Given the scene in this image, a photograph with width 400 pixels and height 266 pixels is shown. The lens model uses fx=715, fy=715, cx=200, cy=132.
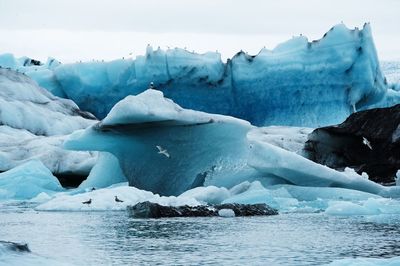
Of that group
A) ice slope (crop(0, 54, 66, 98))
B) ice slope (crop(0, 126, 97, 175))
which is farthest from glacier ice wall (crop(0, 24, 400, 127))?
ice slope (crop(0, 126, 97, 175))

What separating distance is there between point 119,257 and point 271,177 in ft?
36.8

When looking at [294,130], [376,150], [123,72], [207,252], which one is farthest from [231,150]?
[123,72]

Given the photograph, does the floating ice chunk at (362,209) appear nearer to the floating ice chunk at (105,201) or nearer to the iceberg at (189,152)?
the iceberg at (189,152)

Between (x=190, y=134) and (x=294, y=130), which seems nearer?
(x=190, y=134)

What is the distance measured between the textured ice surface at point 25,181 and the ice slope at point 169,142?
1.76 meters

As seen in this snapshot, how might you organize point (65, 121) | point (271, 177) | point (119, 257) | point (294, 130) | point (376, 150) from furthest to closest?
point (65, 121)
point (294, 130)
point (376, 150)
point (271, 177)
point (119, 257)

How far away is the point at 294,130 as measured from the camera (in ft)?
86.0

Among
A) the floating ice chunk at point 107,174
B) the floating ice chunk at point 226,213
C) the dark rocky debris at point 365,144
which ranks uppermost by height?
the dark rocky debris at point 365,144

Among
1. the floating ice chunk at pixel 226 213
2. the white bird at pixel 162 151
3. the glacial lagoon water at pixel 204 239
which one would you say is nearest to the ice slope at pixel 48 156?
the white bird at pixel 162 151

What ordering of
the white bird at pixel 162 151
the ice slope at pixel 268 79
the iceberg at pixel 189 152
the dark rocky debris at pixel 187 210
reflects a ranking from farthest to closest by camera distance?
the ice slope at pixel 268 79 < the white bird at pixel 162 151 < the iceberg at pixel 189 152 < the dark rocky debris at pixel 187 210

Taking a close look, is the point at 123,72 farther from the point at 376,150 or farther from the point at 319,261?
the point at 319,261

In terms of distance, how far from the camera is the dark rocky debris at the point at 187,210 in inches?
503

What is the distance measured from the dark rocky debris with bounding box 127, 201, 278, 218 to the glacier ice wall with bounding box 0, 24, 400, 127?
16.4 m

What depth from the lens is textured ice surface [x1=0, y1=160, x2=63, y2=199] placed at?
2084cm
